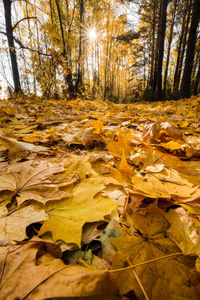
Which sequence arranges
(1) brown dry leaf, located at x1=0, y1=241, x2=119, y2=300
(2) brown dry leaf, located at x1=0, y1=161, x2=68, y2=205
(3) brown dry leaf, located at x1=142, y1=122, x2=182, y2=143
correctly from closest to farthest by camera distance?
(1) brown dry leaf, located at x1=0, y1=241, x2=119, y2=300
(2) brown dry leaf, located at x1=0, y1=161, x2=68, y2=205
(3) brown dry leaf, located at x1=142, y1=122, x2=182, y2=143

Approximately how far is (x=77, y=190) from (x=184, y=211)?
0.33m

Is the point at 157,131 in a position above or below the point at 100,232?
above

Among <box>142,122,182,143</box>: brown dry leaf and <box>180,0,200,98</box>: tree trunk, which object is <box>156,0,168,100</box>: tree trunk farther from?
<box>142,122,182,143</box>: brown dry leaf

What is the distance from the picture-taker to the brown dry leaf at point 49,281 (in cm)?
23

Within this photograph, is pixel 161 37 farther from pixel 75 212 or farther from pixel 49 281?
pixel 49 281

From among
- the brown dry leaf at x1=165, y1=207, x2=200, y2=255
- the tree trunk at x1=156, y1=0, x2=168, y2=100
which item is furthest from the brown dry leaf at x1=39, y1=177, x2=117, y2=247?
the tree trunk at x1=156, y1=0, x2=168, y2=100

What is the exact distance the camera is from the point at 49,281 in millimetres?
253

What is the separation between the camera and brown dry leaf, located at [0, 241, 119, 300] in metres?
0.23

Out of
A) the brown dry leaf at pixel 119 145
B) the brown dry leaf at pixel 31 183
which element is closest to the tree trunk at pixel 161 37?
the brown dry leaf at pixel 119 145

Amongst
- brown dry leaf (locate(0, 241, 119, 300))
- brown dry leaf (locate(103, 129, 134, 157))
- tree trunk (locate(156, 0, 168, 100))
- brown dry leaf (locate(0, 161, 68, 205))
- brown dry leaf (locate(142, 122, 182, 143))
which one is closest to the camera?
brown dry leaf (locate(0, 241, 119, 300))

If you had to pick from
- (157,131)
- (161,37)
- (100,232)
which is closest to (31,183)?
(100,232)

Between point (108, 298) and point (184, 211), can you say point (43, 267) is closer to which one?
point (108, 298)

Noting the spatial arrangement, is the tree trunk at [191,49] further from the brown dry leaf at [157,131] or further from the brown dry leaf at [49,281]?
the brown dry leaf at [49,281]

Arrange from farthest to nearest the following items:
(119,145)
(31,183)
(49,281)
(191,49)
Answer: (191,49), (119,145), (31,183), (49,281)
